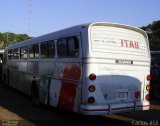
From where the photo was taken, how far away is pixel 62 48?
1055 cm

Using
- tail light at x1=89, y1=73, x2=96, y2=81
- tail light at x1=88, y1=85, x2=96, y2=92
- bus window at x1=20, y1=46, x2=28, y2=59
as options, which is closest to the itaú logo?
tail light at x1=89, y1=73, x2=96, y2=81

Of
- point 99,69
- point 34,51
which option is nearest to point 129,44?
point 99,69

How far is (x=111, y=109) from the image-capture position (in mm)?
9141

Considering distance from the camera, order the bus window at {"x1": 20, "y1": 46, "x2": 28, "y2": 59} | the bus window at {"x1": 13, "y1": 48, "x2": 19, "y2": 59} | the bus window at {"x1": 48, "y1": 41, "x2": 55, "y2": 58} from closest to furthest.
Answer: the bus window at {"x1": 48, "y1": 41, "x2": 55, "y2": 58} < the bus window at {"x1": 20, "y1": 46, "x2": 28, "y2": 59} < the bus window at {"x1": 13, "y1": 48, "x2": 19, "y2": 59}

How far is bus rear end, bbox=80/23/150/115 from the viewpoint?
898 cm

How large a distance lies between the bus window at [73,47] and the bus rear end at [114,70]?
0.54m

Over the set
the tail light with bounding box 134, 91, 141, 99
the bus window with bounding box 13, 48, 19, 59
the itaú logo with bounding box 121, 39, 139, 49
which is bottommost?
the tail light with bounding box 134, 91, 141, 99

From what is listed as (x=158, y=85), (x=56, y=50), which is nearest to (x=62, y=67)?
(x=56, y=50)

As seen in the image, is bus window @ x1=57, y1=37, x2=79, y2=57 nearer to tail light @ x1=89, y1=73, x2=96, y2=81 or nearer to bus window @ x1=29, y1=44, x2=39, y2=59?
tail light @ x1=89, y1=73, x2=96, y2=81

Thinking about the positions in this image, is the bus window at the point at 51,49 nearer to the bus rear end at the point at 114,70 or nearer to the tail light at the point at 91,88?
the bus rear end at the point at 114,70

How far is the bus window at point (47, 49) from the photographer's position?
11438 mm

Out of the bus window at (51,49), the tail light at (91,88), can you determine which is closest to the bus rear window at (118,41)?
the tail light at (91,88)

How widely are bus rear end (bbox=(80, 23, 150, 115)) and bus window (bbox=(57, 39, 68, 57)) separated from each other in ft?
4.27

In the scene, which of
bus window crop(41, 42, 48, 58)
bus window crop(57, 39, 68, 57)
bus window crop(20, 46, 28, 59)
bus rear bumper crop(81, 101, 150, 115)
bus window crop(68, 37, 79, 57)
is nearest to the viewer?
bus rear bumper crop(81, 101, 150, 115)
